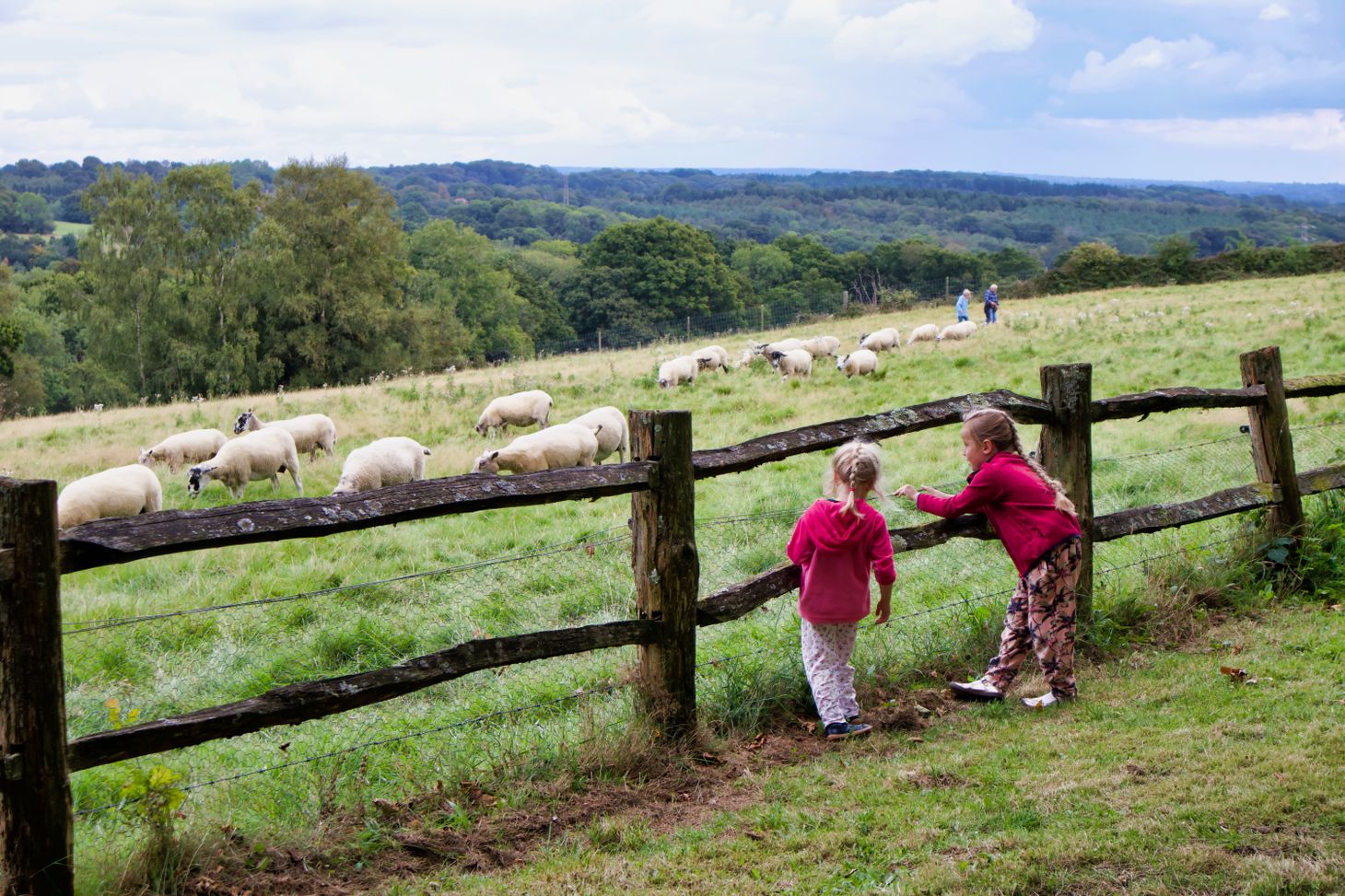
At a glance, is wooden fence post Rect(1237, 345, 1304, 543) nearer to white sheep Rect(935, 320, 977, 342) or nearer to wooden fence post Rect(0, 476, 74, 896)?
wooden fence post Rect(0, 476, 74, 896)

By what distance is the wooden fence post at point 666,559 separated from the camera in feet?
17.1

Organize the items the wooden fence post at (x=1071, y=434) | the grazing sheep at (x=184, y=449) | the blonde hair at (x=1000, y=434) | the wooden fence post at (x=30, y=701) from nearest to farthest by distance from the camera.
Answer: the wooden fence post at (x=30, y=701), the blonde hair at (x=1000, y=434), the wooden fence post at (x=1071, y=434), the grazing sheep at (x=184, y=449)

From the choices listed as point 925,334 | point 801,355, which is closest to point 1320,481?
point 801,355

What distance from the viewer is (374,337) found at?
5569cm

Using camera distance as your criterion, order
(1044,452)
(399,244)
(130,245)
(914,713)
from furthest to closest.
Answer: (399,244)
(130,245)
(1044,452)
(914,713)

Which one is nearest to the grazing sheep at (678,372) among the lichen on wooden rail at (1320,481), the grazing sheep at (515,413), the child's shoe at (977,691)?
the grazing sheep at (515,413)

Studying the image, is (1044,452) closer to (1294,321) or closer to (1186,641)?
(1186,641)

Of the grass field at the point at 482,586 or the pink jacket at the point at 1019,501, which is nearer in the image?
the grass field at the point at 482,586

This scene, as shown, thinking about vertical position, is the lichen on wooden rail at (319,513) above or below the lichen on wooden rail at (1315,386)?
below

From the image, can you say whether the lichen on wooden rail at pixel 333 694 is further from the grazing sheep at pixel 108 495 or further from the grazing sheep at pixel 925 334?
the grazing sheep at pixel 925 334

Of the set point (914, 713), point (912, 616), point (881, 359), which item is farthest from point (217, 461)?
point (881, 359)

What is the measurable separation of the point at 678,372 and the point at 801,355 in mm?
3741

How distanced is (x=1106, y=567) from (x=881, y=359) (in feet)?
65.6

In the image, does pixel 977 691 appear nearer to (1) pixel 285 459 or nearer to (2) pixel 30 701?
(2) pixel 30 701
